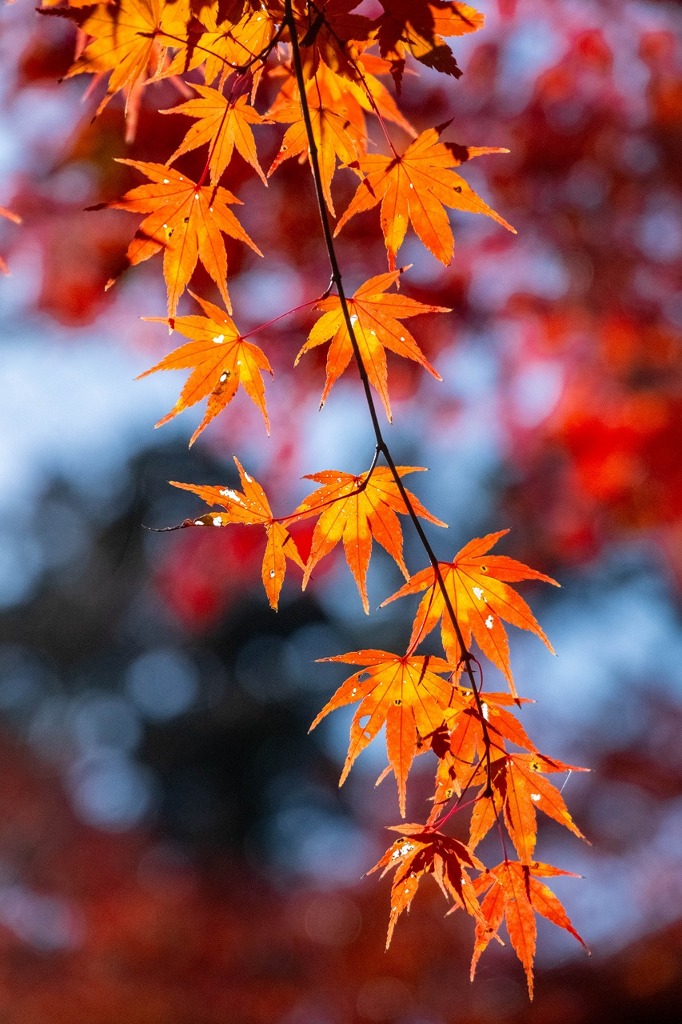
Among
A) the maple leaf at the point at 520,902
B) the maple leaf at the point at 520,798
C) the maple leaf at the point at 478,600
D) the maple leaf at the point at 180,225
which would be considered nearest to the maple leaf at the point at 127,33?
the maple leaf at the point at 180,225

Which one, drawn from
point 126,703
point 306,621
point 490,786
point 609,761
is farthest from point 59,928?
point 490,786

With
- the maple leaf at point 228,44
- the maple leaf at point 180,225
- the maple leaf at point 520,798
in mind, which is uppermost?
the maple leaf at point 228,44

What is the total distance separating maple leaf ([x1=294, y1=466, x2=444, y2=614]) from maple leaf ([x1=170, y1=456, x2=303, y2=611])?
56 millimetres

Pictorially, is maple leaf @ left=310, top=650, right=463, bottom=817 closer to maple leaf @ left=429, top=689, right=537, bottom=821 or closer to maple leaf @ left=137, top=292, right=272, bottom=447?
maple leaf @ left=429, top=689, right=537, bottom=821

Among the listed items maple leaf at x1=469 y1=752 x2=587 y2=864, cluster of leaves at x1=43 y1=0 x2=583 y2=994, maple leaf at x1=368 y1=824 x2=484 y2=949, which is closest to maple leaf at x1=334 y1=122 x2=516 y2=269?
cluster of leaves at x1=43 y1=0 x2=583 y2=994

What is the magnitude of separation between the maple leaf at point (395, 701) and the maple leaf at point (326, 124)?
67 centimetres

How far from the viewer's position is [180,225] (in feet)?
3.67

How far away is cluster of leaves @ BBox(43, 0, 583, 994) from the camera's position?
1.03 metres

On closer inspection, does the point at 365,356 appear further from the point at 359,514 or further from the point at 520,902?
the point at 520,902

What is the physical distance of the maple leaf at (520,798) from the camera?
3.48 feet

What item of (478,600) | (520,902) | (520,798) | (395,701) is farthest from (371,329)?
(520,902)

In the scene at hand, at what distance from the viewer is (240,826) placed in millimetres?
8156

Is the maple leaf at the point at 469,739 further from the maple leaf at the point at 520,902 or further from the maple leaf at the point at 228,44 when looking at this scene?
the maple leaf at the point at 228,44

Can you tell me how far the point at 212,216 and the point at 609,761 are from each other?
6468mm
